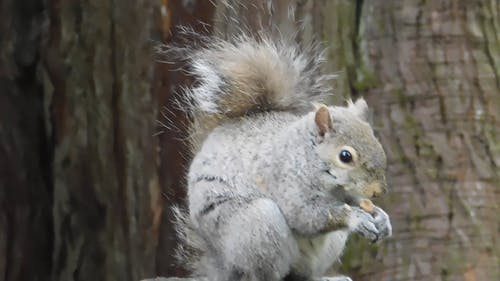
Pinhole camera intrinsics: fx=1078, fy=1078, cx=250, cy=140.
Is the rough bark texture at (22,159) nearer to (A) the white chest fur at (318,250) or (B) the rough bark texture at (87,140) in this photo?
(B) the rough bark texture at (87,140)

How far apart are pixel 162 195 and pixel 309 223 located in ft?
4.92

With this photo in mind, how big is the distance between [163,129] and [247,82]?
1.23 meters

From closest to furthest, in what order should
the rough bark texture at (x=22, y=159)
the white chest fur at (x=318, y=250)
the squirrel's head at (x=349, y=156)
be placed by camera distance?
the squirrel's head at (x=349, y=156), the white chest fur at (x=318, y=250), the rough bark texture at (x=22, y=159)

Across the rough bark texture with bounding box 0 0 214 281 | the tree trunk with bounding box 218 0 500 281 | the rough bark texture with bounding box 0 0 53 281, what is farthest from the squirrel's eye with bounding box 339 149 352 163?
the rough bark texture with bounding box 0 0 53 281

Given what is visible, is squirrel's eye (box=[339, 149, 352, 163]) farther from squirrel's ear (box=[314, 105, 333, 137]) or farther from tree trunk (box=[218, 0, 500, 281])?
tree trunk (box=[218, 0, 500, 281])

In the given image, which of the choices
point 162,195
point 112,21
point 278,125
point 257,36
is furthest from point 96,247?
point 278,125

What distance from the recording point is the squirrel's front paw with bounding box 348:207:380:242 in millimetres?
1925

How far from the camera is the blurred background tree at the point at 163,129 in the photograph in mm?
2977

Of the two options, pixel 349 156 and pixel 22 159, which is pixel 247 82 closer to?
pixel 349 156

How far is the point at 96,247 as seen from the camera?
377 cm

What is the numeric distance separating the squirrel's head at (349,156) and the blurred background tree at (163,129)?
77 cm

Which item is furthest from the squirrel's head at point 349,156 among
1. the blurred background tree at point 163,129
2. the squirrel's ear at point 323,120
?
the blurred background tree at point 163,129

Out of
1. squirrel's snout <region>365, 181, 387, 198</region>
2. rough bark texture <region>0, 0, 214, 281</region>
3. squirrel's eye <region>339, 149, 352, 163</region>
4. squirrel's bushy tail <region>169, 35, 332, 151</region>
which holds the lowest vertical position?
squirrel's snout <region>365, 181, 387, 198</region>

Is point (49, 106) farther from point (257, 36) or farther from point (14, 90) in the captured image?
point (257, 36)
